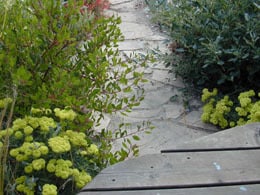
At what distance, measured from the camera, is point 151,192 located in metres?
1.57

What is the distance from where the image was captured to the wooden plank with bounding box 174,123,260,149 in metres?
1.83

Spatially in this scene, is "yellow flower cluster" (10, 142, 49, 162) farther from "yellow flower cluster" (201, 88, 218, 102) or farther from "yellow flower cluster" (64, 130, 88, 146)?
"yellow flower cluster" (201, 88, 218, 102)

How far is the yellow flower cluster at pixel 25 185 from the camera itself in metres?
1.88

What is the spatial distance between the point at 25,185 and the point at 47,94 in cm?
50

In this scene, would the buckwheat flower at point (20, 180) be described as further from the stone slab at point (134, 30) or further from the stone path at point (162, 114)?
the stone slab at point (134, 30)

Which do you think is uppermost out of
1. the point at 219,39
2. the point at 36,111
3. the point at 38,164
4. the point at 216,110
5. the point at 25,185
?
the point at 219,39

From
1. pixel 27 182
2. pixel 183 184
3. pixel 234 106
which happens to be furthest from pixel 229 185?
pixel 234 106

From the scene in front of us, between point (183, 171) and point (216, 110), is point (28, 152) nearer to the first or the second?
point (183, 171)

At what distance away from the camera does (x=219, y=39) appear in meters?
3.51

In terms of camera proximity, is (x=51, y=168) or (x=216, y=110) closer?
(x=51, y=168)

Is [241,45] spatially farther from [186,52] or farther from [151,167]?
[151,167]

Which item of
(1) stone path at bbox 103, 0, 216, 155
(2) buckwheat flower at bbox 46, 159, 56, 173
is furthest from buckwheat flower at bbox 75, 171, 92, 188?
(1) stone path at bbox 103, 0, 216, 155

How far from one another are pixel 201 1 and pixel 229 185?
7.88 ft

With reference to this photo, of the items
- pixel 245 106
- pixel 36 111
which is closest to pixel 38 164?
pixel 36 111
